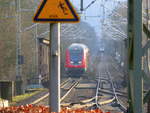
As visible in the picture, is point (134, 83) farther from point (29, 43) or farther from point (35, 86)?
point (29, 43)

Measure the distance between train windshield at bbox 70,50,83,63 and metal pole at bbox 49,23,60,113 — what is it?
28960mm

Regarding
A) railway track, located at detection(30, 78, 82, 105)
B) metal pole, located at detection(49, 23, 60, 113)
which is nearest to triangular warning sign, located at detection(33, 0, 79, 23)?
metal pole, located at detection(49, 23, 60, 113)

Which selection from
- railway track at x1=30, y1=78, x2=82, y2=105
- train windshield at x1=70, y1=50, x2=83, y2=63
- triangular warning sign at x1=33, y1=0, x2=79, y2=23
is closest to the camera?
triangular warning sign at x1=33, y1=0, x2=79, y2=23

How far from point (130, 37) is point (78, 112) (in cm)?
164

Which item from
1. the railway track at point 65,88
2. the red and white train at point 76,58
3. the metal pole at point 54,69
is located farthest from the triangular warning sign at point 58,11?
the red and white train at point 76,58

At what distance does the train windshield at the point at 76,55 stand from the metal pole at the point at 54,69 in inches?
1140

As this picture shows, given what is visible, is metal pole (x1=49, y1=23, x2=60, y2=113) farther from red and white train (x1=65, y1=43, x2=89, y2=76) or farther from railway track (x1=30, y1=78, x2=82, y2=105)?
red and white train (x1=65, y1=43, x2=89, y2=76)

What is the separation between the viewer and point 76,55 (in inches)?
1379

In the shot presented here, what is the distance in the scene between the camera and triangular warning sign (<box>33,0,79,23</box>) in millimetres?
5707

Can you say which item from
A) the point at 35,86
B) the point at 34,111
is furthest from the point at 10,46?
the point at 34,111

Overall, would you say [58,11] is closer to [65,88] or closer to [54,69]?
[54,69]

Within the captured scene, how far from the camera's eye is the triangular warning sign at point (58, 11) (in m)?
5.71

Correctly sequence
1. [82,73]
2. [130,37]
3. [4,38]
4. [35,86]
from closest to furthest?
[130,37] < [35,86] < [4,38] < [82,73]

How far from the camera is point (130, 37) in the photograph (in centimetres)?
620
